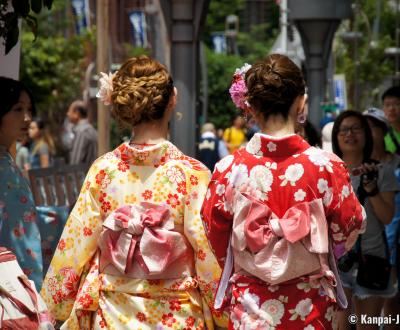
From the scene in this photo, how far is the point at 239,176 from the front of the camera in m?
5.33

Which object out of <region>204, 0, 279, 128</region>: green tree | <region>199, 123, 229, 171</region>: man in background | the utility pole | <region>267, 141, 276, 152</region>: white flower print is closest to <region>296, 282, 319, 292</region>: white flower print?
<region>267, 141, 276, 152</region>: white flower print

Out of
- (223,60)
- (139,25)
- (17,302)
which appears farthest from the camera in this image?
(223,60)

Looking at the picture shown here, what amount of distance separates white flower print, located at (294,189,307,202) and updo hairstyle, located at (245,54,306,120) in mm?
353

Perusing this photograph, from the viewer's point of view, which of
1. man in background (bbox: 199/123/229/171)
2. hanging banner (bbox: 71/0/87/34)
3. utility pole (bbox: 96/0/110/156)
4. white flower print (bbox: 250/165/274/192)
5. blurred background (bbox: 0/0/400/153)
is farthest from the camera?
hanging banner (bbox: 71/0/87/34)

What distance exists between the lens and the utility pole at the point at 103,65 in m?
15.9

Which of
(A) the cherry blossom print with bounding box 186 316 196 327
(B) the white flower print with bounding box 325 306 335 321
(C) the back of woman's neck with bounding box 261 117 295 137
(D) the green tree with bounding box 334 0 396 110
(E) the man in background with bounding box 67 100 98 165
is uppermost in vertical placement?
(C) the back of woman's neck with bounding box 261 117 295 137

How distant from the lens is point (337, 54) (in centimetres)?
3403

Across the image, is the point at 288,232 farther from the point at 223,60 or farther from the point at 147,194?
the point at 223,60

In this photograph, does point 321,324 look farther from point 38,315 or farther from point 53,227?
point 53,227

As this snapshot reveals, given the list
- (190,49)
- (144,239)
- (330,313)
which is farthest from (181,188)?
(190,49)

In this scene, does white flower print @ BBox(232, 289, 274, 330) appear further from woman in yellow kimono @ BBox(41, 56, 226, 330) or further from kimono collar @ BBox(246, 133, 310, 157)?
kimono collar @ BBox(246, 133, 310, 157)

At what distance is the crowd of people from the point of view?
5.21 meters

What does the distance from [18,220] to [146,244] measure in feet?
2.77

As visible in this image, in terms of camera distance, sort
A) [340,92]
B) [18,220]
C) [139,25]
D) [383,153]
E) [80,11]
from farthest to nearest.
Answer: [139,25] < [80,11] < [340,92] < [383,153] < [18,220]
